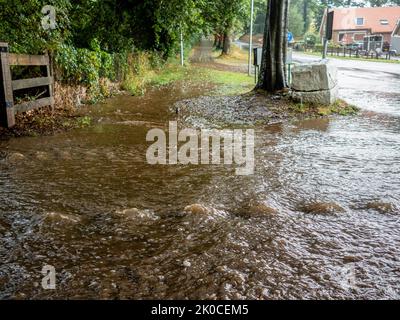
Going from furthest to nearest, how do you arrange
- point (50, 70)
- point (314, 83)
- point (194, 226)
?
point (314, 83), point (50, 70), point (194, 226)

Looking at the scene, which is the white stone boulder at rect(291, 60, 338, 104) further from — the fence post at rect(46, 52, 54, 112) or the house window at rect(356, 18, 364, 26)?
the house window at rect(356, 18, 364, 26)

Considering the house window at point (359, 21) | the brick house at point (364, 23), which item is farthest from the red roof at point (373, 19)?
the house window at point (359, 21)

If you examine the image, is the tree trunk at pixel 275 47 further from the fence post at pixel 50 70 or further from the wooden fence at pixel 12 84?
the wooden fence at pixel 12 84

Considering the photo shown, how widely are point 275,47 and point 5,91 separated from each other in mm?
6843

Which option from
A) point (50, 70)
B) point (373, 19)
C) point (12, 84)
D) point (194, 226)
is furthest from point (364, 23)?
point (194, 226)

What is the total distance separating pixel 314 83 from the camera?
9.23 m

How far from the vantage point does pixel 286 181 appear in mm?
4512

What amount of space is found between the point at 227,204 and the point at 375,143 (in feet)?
12.3

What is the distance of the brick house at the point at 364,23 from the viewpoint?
6147 centimetres

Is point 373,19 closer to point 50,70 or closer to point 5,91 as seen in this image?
point 50,70

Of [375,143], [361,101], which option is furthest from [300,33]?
[375,143]

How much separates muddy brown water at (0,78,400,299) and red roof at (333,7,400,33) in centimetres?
6501

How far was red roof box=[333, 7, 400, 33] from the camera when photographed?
61.6m
